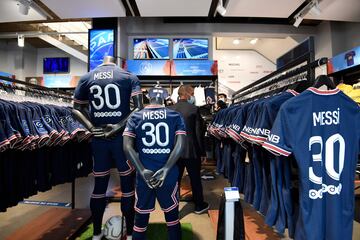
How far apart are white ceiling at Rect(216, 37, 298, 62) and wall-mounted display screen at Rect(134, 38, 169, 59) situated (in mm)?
3403

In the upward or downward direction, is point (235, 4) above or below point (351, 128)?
above

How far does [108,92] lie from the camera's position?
2.18m

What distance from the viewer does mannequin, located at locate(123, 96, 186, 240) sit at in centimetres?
184

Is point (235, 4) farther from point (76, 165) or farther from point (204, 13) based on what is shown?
point (76, 165)

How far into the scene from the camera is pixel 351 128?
4.71ft

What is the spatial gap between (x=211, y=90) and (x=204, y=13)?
1.84 metres

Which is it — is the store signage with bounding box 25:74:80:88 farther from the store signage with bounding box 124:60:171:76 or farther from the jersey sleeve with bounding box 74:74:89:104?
the jersey sleeve with bounding box 74:74:89:104

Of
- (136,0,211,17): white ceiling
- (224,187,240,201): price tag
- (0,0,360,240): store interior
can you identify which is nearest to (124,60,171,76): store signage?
(0,0,360,240): store interior

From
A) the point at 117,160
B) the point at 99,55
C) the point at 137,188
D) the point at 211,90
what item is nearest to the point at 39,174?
the point at 117,160

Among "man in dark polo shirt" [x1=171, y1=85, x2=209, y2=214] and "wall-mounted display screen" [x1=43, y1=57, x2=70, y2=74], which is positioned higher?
"wall-mounted display screen" [x1=43, y1=57, x2=70, y2=74]

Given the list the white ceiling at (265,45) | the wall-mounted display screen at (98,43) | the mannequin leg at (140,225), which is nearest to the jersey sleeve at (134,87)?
the mannequin leg at (140,225)

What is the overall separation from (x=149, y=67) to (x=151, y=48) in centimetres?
80

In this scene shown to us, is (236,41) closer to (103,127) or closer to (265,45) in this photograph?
(265,45)

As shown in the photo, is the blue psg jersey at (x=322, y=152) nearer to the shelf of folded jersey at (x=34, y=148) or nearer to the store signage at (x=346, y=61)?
the shelf of folded jersey at (x=34, y=148)
